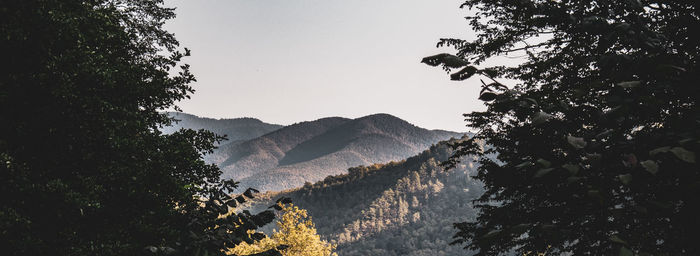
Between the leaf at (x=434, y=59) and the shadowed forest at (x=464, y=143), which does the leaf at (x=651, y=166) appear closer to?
the shadowed forest at (x=464, y=143)

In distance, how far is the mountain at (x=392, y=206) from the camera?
391ft

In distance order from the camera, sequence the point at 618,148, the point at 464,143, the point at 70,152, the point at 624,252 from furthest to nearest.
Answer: the point at 464,143 < the point at 70,152 < the point at 618,148 < the point at 624,252

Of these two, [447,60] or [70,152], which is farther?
[70,152]

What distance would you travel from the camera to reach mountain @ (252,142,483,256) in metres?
119

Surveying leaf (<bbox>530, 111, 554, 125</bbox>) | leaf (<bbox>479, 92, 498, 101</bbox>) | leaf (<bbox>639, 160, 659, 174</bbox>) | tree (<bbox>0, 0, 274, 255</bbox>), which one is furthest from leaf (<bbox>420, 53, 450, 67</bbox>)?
tree (<bbox>0, 0, 274, 255</bbox>)

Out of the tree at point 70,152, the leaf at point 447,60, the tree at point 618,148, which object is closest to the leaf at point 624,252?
the tree at point 618,148

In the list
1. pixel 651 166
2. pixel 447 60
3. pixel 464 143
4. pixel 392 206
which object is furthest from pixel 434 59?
pixel 392 206

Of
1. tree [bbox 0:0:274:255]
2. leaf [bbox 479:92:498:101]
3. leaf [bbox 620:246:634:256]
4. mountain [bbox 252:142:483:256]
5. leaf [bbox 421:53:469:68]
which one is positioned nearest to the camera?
leaf [bbox 620:246:634:256]

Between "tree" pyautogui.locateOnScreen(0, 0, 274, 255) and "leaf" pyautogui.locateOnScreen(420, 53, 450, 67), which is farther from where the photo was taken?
"tree" pyautogui.locateOnScreen(0, 0, 274, 255)

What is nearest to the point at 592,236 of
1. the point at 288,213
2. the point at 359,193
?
the point at 288,213

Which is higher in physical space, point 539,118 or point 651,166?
point 539,118

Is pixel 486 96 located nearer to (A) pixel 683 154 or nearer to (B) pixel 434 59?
(B) pixel 434 59

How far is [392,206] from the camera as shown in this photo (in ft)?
468

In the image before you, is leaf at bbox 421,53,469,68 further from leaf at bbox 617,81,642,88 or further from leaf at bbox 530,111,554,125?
leaf at bbox 617,81,642,88
